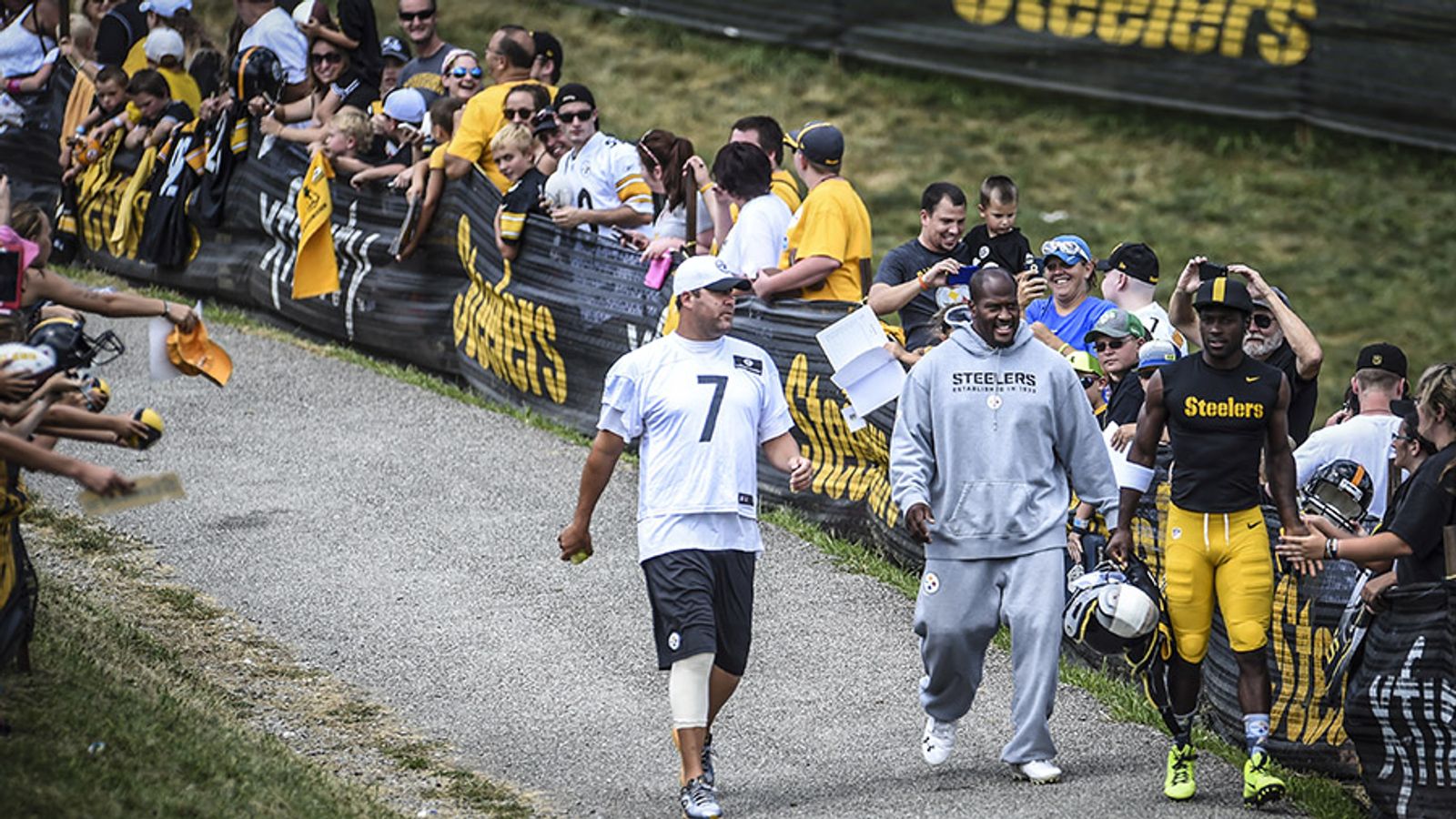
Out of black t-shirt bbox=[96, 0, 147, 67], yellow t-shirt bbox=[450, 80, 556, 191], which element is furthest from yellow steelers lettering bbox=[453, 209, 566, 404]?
black t-shirt bbox=[96, 0, 147, 67]

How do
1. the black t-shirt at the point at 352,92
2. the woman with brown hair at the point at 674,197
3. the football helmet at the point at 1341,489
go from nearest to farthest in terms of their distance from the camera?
the football helmet at the point at 1341,489 < the woman with brown hair at the point at 674,197 < the black t-shirt at the point at 352,92

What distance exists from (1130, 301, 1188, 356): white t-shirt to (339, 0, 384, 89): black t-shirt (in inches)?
312

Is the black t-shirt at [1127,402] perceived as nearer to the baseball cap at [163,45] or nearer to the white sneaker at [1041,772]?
the white sneaker at [1041,772]

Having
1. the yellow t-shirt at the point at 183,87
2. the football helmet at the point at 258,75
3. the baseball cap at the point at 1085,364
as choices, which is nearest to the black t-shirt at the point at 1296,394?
the baseball cap at the point at 1085,364

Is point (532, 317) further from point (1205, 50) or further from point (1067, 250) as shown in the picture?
point (1205, 50)

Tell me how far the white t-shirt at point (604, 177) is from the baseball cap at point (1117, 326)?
398 cm

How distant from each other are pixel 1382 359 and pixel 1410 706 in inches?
87.7

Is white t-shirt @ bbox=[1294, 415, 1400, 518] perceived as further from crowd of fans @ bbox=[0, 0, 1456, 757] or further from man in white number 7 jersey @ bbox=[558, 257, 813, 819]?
man in white number 7 jersey @ bbox=[558, 257, 813, 819]

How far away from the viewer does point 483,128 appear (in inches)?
550

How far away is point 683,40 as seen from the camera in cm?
2433

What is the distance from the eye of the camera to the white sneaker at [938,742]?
335 inches

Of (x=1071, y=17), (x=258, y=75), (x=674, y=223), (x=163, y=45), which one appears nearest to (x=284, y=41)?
(x=258, y=75)

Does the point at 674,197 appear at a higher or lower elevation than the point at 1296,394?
higher

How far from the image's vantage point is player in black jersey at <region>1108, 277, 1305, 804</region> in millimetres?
8258
